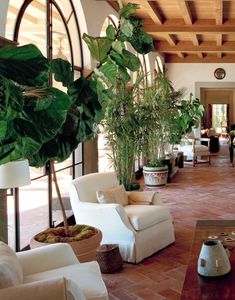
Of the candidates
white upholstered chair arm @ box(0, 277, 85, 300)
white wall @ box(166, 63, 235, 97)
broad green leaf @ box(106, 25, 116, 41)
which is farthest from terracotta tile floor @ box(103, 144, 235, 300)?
white wall @ box(166, 63, 235, 97)

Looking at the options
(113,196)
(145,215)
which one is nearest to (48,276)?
(145,215)

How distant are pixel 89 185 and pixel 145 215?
0.68 meters

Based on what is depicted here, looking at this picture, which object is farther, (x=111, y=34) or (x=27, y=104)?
(x=111, y=34)

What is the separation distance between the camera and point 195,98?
1190 centimetres

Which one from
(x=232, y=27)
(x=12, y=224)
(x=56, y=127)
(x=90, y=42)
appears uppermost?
(x=232, y=27)

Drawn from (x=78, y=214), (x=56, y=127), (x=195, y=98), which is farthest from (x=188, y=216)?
(x=195, y=98)

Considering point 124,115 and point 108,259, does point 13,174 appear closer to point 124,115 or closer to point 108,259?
point 108,259

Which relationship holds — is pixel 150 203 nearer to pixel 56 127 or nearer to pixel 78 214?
pixel 78 214

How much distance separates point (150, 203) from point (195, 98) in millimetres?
8047

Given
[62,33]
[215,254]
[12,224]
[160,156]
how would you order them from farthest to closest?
[160,156]
[62,33]
[12,224]
[215,254]

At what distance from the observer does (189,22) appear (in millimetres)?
7742

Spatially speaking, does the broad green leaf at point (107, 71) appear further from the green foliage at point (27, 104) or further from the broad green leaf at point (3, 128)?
the broad green leaf at point (3, 128)

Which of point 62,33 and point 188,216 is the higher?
point 62,33

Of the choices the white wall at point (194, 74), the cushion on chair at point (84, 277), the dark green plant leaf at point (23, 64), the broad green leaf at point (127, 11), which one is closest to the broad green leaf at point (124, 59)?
the broad green leaf at point (127, 11)
